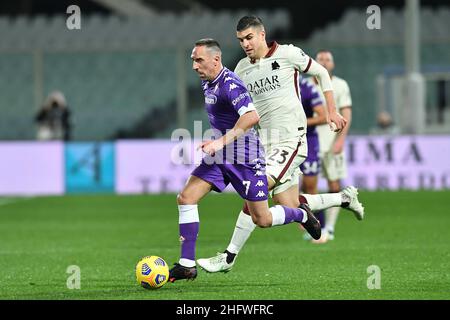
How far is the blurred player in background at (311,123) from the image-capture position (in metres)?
11.8

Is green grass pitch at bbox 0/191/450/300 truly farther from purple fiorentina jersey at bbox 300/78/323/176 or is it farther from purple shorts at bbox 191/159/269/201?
purple fiorentina jersey at bbox 300/78/323/176

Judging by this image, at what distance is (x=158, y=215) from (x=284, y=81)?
735 centimetres

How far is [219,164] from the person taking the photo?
8445 mm

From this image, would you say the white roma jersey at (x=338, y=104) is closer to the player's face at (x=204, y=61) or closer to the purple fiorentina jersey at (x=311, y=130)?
the purple fiorentina jersey at (x=311, y=130)

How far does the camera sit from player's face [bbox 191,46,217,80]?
8219 millimetres

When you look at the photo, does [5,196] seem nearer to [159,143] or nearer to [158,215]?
[159,143]

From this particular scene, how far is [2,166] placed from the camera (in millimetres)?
20891

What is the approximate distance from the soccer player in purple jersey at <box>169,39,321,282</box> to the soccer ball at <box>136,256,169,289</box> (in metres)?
0.15

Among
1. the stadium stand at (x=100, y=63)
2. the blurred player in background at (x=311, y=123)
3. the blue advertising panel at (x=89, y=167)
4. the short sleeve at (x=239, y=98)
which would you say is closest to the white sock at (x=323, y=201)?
the short sleeve at (x=239, y=98)

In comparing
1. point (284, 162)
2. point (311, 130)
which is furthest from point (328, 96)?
point (311, 130)

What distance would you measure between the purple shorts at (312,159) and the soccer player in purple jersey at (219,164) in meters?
3.52

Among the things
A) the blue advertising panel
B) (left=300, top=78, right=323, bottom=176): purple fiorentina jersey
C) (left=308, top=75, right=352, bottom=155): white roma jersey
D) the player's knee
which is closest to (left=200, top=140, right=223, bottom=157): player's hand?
the player's knee
